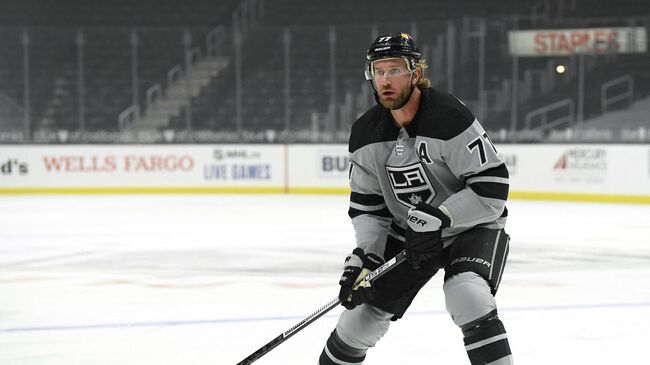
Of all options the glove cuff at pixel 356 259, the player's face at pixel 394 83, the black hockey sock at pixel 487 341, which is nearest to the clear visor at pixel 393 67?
the player's face at pixel 394 83

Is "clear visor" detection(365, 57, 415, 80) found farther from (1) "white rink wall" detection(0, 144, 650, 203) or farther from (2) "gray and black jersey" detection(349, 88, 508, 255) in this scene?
(1) "white rink wall" detection(0, 144, 650, 203)

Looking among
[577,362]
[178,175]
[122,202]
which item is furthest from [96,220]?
[577,362]

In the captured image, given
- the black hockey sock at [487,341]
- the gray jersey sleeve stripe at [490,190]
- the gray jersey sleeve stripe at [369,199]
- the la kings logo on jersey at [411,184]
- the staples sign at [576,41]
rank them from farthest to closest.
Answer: the staples sign at [576,41], the gray jersey sleeve stripe at [369,199], the la kings logo on jersey at [411,184], the gray jersey sleeve stripe at [490,190], the black hockey sock at [487,341]

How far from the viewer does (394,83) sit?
2748 mm

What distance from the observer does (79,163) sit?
580 inches

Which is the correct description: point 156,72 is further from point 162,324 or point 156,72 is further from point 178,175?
point 162,324

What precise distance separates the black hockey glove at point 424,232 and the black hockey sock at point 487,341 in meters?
0.23

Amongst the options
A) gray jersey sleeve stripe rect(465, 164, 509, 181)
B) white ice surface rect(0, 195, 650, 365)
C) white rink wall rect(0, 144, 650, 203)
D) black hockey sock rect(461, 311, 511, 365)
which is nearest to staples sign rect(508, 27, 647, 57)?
white rink wall rect(0, 144, 650, 203)

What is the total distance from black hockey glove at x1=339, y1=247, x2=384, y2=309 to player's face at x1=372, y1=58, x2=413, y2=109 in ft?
1.48

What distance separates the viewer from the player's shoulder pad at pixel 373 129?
286 cm

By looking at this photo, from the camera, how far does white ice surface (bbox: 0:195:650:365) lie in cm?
381

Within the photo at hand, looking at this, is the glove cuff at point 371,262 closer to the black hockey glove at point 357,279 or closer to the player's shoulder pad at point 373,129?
the black hockey glove at point 357,279

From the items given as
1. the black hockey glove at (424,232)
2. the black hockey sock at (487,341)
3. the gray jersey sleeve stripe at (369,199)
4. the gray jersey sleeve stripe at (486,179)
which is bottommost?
the black hockey sock at (487,341)

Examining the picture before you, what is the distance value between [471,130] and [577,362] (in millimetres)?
1264
